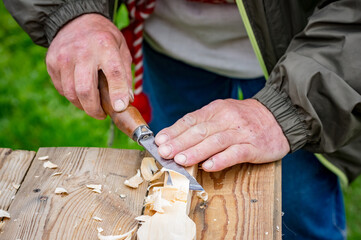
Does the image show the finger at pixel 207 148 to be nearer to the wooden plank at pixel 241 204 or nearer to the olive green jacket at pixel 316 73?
the wooden plank at pixel 241 204

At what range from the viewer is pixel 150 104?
8.14 ft

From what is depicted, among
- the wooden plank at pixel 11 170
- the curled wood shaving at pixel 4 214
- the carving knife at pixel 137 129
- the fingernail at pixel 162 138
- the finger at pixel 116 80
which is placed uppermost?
the finger at pixel 116 80

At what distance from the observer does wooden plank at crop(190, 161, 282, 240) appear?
4.02 feet

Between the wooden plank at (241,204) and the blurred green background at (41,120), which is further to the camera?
the blurred green background at (41,120)

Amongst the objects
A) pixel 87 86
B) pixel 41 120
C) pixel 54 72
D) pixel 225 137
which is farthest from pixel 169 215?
pixel 41 120

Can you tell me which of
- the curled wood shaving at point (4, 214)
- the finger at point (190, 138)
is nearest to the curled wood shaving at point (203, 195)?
the finger at point (190, 138)

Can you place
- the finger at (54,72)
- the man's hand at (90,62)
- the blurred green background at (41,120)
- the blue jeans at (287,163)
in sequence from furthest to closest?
the blurred green background at (41,120), the blue jeans at (287,163), the finger at (54,72), the man's hand at (90,62)

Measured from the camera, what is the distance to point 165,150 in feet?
4.45

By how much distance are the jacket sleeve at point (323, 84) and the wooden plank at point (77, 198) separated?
0.52 meters

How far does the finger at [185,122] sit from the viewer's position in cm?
140

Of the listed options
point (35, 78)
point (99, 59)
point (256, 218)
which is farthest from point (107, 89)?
Answer: point (35, 78)

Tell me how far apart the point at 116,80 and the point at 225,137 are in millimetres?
408

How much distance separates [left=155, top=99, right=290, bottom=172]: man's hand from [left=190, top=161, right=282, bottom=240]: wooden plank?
0.17 feet

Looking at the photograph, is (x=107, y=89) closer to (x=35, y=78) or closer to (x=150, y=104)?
(x=150, y=104)
